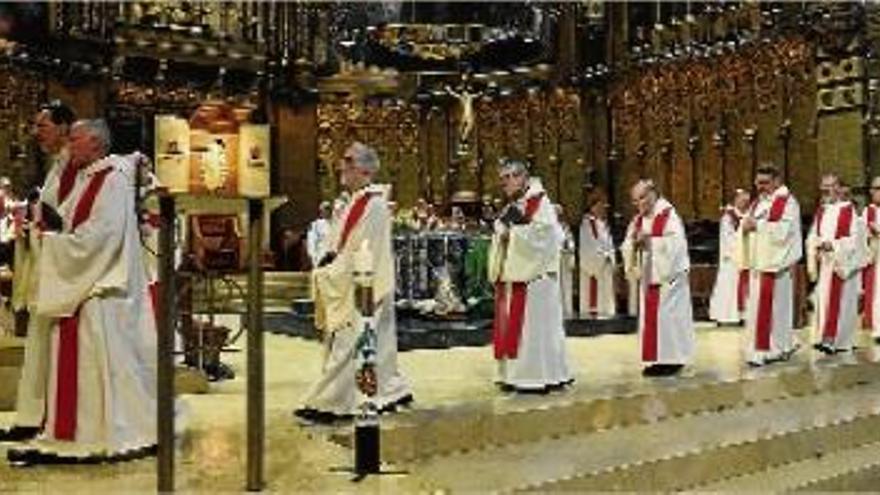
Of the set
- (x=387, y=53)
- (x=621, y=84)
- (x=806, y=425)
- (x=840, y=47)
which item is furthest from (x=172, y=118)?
(x=621, y=84)

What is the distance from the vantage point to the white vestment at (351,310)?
6.99 meters

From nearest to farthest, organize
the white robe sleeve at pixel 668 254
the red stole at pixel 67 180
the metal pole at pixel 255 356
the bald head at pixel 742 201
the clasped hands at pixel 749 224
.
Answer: the metal pole at pixel 255 356 → the red stole at pixel 67 180 → the white robe sleeve at pixel 668 254 → the clasped hands at pixel 749 224 → the bald head at pixel 742 201

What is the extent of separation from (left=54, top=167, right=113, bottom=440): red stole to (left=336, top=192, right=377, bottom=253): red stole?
5.64 feet

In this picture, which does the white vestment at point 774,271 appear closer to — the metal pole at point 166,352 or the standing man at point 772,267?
the standing man at point 772,267

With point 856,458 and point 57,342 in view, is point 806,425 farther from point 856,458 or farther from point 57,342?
point 57,342

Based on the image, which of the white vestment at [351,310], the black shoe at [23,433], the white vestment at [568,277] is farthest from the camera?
the white vestment at [568,277]

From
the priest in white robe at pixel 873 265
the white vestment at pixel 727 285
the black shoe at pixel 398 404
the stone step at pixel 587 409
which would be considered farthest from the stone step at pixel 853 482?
→ the white vestment at pixel 727 285

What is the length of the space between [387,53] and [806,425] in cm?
889

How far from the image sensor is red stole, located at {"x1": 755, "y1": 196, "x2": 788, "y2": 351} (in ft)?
33.4

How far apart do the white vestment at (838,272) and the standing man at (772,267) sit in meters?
1.01

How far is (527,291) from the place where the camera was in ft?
28.3

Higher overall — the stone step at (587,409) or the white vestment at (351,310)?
the white vestment at (351,310)

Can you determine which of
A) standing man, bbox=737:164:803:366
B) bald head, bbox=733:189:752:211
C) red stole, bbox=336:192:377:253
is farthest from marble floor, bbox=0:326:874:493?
bald head, bbox=733:189:752:211

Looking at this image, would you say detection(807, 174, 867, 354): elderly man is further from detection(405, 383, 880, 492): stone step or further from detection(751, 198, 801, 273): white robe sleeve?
detection(405, 383, 880, 492): stone step
